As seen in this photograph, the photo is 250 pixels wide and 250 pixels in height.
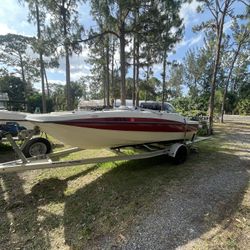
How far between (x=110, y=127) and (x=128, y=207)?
57.0 inches

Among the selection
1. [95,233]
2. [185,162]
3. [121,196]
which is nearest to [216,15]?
[185,162]

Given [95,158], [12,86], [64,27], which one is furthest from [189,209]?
[12,86]

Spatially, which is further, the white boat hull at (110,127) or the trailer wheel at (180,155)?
the trailer wheel at (180,155)

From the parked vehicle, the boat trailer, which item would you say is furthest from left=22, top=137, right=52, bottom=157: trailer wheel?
the parked vehicle

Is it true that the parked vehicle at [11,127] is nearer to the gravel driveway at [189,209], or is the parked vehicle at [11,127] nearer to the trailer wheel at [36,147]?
the trailer wheel at [36,147]

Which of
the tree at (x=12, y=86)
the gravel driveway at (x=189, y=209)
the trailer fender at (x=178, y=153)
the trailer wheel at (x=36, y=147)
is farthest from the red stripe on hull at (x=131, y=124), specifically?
the tree at (x=12, y=86)

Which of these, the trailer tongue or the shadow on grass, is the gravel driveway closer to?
the shadow on grass

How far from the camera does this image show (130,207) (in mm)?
3039

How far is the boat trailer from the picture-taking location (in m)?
3.35

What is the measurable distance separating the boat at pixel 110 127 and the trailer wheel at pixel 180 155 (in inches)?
14.5

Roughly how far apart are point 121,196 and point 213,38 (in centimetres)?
1314

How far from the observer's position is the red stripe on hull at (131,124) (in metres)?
3.64

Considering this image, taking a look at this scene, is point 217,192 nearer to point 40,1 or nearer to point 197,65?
point 40,1

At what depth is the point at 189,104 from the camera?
2603cm
